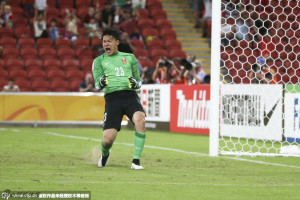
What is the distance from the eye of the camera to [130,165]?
10.0 meters

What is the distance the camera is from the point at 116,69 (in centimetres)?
963

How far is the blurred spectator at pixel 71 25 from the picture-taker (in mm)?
24531

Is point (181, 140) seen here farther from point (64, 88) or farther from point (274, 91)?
point (64, 88)

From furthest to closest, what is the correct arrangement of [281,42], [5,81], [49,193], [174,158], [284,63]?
1. [5,81]
2. [284,63]
3. [281,42]
4. [174,158]
5. [49,193]

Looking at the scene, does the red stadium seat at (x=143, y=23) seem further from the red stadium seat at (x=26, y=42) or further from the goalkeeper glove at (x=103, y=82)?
the goalkeeper glove at (x=103, y=82)

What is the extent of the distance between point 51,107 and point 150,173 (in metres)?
12.4

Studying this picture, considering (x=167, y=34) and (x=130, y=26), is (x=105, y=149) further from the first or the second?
(x=167, y=34)

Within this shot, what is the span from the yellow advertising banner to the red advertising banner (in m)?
2.88

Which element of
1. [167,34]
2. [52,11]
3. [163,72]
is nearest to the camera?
[163,72]

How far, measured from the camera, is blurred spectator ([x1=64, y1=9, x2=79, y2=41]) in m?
24.5

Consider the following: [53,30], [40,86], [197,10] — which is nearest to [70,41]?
[53,30]

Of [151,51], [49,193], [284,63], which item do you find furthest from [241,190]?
[151,51]

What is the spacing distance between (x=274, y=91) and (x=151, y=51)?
33.2ft

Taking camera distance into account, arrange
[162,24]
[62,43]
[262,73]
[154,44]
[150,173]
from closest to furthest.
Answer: [150,173]
[262,73]
[62,43]
[154,44]
[162,24]
